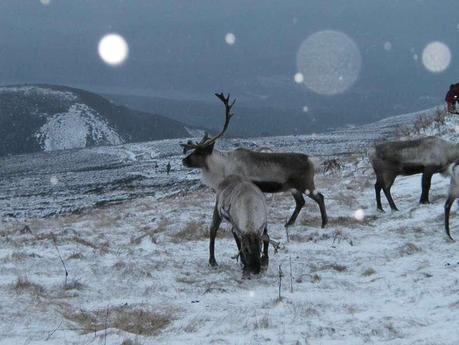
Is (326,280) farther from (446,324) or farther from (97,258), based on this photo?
(97,258)

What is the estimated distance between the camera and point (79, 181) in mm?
74000

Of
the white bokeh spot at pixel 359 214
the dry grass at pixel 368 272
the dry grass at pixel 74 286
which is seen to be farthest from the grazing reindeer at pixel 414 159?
the dry grass at pixel 74 286


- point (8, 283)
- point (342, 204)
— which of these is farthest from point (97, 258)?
point (342, 204)

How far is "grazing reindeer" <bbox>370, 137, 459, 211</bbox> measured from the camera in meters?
13.0

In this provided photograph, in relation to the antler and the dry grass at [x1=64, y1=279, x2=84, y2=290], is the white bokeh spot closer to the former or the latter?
the antler

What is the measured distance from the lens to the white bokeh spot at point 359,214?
12.5m

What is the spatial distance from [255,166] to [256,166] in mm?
23

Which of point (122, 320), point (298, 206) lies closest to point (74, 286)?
point (122, 320)

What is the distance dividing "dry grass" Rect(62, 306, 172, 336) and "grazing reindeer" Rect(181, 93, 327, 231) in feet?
16.0

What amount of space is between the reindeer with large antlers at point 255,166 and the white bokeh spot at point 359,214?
108 cm

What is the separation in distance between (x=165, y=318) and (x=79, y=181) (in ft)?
233

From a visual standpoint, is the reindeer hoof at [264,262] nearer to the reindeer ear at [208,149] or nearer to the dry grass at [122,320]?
the dry grass at [122,320]

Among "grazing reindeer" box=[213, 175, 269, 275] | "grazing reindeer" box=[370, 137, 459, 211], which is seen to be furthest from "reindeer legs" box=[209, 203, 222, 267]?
"grazing reindeer" box=[370, 137, 459, 211]

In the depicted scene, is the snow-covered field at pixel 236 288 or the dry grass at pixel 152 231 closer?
the snow-covered field at pixel 236 288
